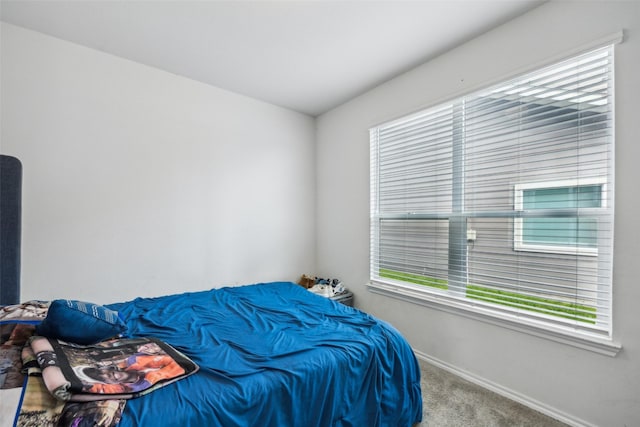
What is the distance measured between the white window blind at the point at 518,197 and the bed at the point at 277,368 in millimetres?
903

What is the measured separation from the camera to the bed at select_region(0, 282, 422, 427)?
42.3 inches

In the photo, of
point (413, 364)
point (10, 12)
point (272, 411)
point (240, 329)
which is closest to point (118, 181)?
point (10, 12)

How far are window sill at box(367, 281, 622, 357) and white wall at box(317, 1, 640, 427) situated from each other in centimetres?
5

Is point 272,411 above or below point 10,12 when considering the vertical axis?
below

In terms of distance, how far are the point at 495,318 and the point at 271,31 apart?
2615mm

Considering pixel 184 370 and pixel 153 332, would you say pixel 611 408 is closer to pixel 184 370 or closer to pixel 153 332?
pixel 184 370

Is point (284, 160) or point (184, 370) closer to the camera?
point (184, 370)

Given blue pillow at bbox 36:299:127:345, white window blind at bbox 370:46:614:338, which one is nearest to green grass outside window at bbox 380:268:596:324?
white window blind at bbox 370:46:614:338

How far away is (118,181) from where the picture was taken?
2338 mm

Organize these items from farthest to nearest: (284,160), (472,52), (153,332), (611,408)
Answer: (284,160)
(472,52)
(153,332)
(611,408)

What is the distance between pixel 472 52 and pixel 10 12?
3223 mm

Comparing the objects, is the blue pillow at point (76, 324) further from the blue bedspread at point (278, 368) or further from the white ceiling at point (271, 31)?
the white ceiling at point (271, 31)

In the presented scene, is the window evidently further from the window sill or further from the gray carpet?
the gray carpet

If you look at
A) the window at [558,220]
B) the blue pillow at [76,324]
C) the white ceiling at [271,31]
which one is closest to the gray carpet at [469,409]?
the window at [558,220]
